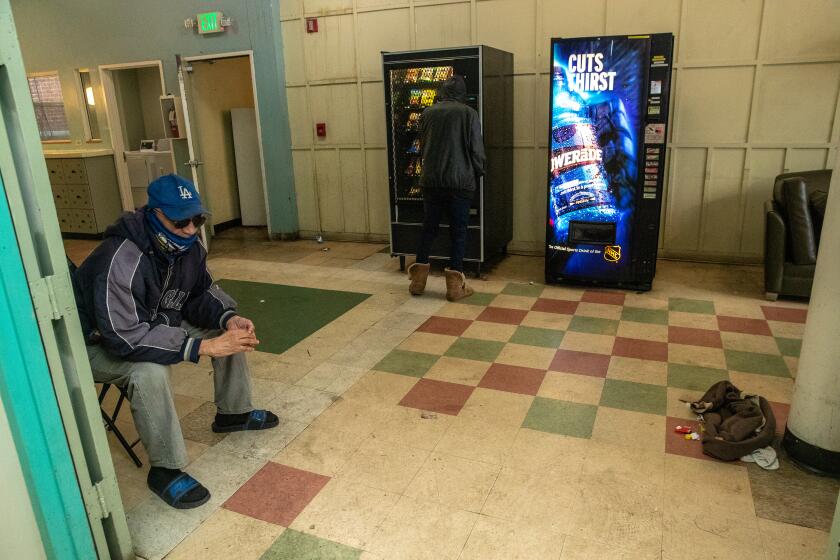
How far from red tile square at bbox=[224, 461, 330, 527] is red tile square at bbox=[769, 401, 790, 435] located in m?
2.19

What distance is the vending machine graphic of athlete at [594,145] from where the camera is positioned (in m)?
4.43

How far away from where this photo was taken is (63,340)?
1.89m

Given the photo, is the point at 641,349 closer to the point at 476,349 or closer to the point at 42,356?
the point at 476,349

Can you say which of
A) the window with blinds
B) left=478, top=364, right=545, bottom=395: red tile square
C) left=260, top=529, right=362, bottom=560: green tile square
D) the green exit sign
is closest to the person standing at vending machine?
left=478, top=364, right=545, bottom=395: red tile square

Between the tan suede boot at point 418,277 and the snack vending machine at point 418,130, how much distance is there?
598 mm

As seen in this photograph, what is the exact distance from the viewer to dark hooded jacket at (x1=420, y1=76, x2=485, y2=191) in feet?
15.1

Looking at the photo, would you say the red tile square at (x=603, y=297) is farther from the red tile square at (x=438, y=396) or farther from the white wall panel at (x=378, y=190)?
the white wall panel at (x=378, y=190)

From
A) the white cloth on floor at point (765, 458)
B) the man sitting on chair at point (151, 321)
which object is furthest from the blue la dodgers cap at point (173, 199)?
the white cloth on floor at point (765, 458)

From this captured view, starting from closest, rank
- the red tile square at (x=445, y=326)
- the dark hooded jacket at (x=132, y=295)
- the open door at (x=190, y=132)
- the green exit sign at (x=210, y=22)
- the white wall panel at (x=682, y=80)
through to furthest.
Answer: the dark hooded jacket at (x=132, y=295) < the red tile square at (x=445, y=326) < the white wall panel at (x=682, y=80) < the open door at (x=190, y=132) < the green exit sign at (x=210, y=22)

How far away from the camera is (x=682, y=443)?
107 inches

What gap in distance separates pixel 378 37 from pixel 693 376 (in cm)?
469

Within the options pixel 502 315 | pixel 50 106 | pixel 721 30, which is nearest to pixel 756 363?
pixel 502 315

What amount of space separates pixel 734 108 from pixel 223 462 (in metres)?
5.12

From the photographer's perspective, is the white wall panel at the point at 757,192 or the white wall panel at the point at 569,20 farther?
the white wall panel at the point at 569,20
